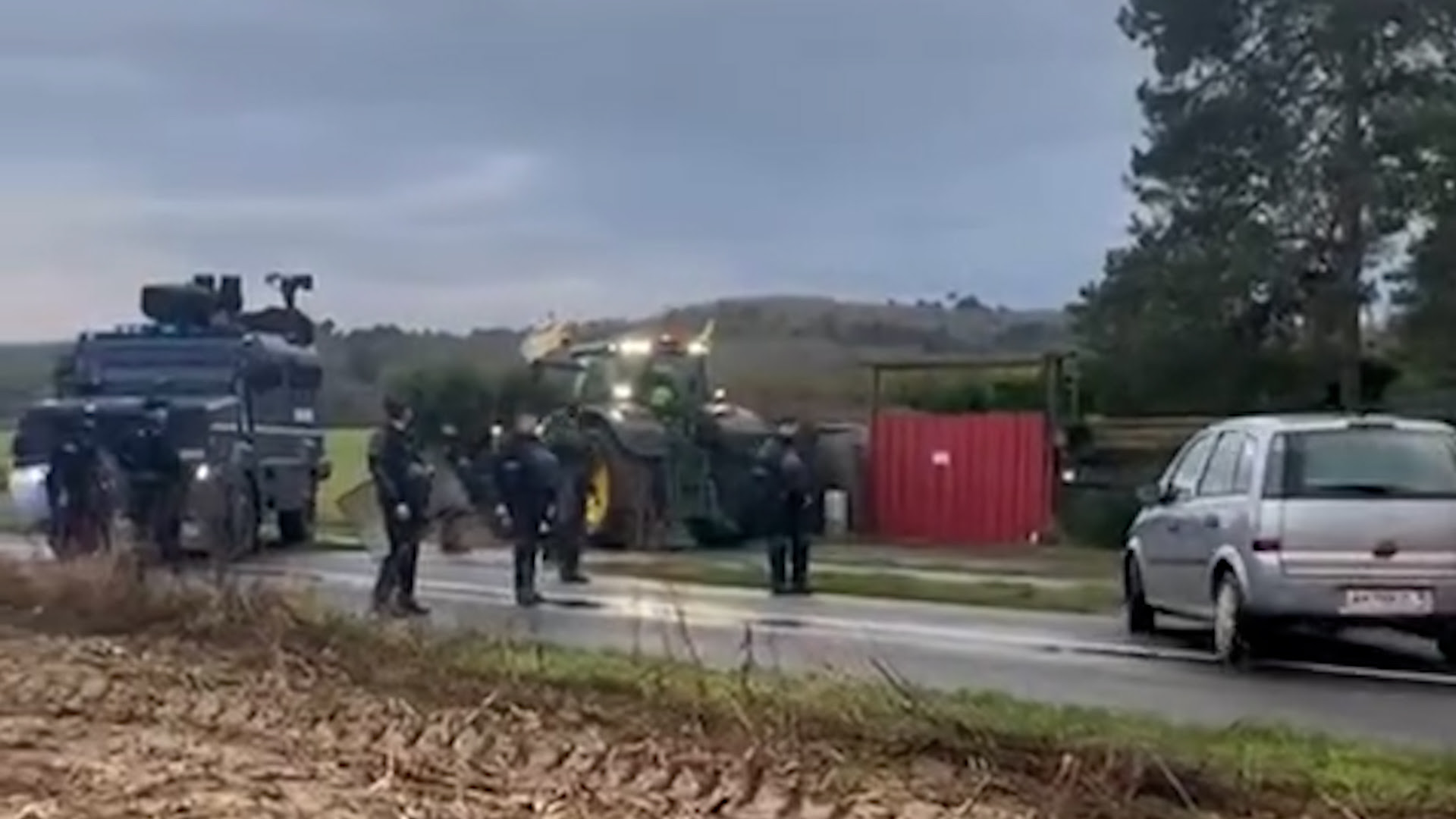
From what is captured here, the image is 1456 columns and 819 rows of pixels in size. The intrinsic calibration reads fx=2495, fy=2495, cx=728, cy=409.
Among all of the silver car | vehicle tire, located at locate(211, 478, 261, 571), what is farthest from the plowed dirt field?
vehicle tire, located at locate(211, 478, 261, 571)

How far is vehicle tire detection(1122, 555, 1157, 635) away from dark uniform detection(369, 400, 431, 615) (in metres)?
5.31

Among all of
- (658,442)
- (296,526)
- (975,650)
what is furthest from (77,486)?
(975,650)

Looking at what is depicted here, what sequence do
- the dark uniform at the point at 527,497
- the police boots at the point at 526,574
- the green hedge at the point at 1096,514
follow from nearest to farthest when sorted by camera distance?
the police boots at the point at 526,574, the dark uniform at the point at 527,497, the green hedge at the point at 1096,514

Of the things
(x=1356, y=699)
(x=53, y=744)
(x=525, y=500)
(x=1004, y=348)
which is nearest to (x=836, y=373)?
(x=1004, y=348)

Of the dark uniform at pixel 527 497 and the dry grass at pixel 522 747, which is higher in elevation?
the dark uniform at pixel 527 497

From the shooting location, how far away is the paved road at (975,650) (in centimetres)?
1328

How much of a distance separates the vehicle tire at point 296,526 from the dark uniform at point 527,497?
335 inches

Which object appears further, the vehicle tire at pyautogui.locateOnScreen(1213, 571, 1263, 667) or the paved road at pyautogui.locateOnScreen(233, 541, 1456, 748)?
the vehicle tire at pyautogui.locateOnScreen(1213, 571, 1263, 667)

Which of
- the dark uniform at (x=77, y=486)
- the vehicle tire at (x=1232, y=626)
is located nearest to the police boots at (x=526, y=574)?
the dark uniform at (x=77, y=486)

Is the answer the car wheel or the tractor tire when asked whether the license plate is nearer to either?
the car wheel

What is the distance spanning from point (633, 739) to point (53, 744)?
2728mm

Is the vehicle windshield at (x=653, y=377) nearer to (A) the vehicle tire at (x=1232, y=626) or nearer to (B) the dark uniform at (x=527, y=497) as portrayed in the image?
(B) the dark uniform at (x=527, y=497)

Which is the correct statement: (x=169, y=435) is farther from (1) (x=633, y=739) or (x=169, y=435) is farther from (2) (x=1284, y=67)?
(2) (x=1284, y=67)

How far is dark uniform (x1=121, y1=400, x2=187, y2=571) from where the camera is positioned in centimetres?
2438
